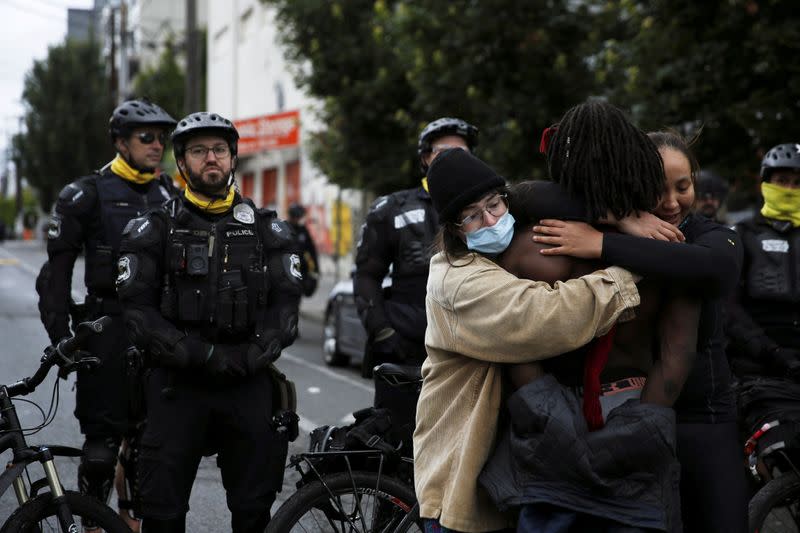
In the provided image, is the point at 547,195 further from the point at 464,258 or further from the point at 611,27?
the point at 611,27

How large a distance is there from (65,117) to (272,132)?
30.0 metres

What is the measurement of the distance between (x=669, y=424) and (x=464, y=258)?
628mm

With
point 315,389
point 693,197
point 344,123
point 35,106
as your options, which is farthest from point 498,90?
point 35,106

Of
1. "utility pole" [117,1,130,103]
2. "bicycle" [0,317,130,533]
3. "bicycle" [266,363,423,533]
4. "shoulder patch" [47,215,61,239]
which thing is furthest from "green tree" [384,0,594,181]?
"utility pole" [117,1,130,103]

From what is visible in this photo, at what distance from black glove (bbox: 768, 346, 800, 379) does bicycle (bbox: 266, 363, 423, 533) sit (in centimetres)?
164

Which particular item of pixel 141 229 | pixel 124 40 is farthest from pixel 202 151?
pixel 124 40

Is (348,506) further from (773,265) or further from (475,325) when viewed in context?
(773,265)

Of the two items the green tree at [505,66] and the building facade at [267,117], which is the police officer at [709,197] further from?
the building facade at [267,117]

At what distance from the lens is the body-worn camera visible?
4027 millimetres

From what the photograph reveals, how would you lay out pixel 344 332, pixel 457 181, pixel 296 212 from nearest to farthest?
1. pixel 457 181
2. pixel 344 332
3. pixel 296 212

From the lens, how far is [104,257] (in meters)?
5.07

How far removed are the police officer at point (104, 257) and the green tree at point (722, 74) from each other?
6.55 meters

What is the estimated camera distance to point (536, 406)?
2.60 metres

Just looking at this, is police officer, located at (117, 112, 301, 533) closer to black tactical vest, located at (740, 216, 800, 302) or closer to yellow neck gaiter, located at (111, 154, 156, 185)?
yellow neck gaiter, located at (111, 154, 156, 185)
